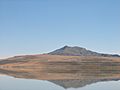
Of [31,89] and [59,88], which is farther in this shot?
[59,88]

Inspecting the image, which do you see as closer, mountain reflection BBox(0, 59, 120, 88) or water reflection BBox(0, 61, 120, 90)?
water reflection BBox(0, 61, 120, 90)

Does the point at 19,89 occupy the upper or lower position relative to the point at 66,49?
lower

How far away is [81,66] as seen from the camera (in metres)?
62.2

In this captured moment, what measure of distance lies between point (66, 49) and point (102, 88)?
12314 cm

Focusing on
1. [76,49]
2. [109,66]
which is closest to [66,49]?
[76,49]

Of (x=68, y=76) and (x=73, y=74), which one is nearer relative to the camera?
(x=68, y=76)

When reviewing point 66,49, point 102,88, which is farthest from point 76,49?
point 102,88

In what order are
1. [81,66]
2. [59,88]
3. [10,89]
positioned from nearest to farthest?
[10,89], [59,88], [81,66]

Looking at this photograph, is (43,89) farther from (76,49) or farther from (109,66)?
(76,49)

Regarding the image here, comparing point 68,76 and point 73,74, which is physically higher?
point 73,74

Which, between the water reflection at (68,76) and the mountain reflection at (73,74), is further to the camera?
the mountain reflection at (73,74)

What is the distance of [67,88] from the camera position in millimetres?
27922

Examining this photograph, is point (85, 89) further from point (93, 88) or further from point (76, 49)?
point (76, 49)

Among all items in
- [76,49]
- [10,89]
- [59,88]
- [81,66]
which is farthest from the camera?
[76,49]
